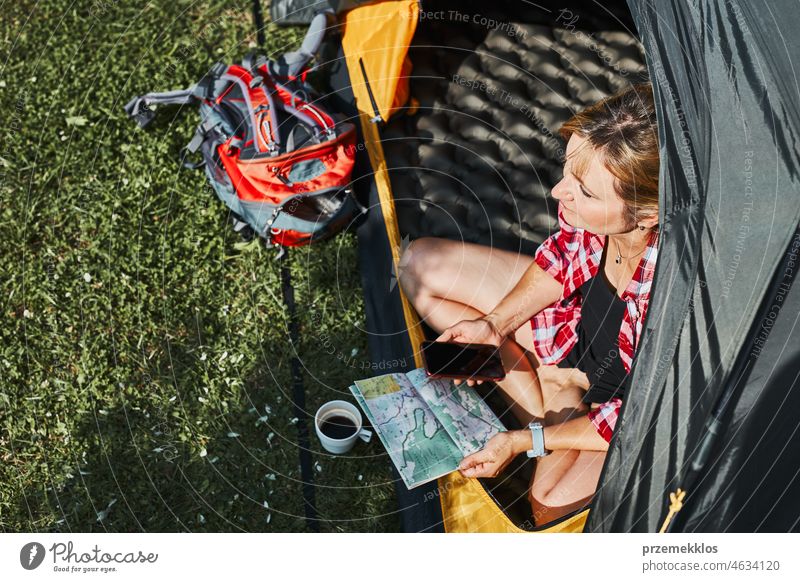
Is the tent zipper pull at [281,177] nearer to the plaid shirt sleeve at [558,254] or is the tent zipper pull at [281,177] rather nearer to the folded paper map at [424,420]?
the folded paper map at [424,420]

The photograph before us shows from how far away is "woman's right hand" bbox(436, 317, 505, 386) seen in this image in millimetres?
2180

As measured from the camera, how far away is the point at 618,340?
1.90m

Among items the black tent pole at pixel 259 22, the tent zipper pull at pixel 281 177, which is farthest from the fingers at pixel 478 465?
the black tent pole at pixel 259 22

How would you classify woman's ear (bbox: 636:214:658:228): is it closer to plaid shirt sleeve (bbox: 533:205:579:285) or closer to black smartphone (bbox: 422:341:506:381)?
plaid shirt sleeve (bbox: 533:205:579:285)

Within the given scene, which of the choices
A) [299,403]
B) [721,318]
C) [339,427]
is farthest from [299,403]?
[721,318]

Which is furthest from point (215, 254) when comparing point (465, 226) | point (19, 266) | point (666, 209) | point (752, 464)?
point (752, 464)

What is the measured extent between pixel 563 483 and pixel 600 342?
37 cm

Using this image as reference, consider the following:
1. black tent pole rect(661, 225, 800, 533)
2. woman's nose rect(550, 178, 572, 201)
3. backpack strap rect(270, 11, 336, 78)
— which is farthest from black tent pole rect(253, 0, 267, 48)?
black tent pole rect(661, 225, 800, 533)

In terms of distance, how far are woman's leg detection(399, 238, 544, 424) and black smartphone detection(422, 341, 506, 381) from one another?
0.07m

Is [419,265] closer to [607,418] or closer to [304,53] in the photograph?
[607,418]

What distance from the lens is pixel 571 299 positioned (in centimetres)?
210

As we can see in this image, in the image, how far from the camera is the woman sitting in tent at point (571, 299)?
1.77m
